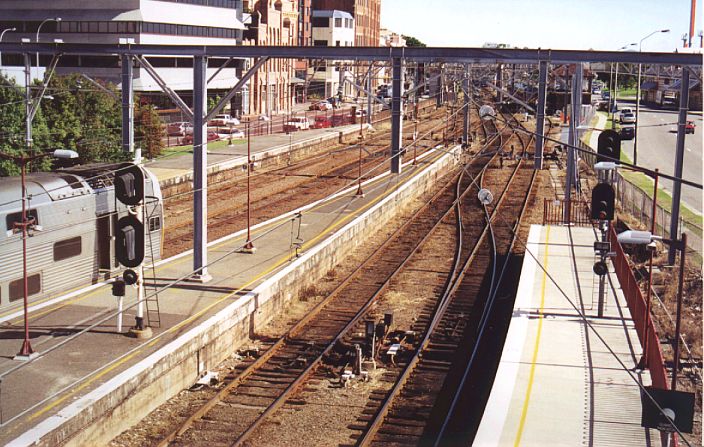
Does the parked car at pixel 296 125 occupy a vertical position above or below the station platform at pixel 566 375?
above

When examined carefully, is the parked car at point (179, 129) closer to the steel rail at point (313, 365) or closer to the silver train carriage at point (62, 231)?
the steel rail at point (313, 365)

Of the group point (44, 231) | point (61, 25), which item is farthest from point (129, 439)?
point (61, 25)

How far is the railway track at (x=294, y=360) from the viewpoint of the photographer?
1411cm

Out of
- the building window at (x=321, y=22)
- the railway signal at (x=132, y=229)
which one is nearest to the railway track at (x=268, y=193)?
the railway signal at (x=132, y=229)

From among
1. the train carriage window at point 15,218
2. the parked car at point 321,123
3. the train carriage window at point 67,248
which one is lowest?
the train carriage window at point 67,248

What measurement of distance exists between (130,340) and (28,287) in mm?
2696

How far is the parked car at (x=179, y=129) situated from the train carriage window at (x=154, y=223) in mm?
32240

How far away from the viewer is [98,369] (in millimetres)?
14133

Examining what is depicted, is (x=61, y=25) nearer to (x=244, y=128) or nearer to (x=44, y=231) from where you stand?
(x=244, y=128)

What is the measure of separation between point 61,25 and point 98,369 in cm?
4907

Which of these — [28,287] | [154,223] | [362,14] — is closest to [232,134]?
[154,223]

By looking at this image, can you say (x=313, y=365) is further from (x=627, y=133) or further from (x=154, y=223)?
(x=627, y=133)

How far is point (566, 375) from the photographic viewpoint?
15531 mm

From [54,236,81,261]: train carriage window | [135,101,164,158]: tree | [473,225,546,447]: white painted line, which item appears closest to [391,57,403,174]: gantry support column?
[473,225,546,447]: white painted line
